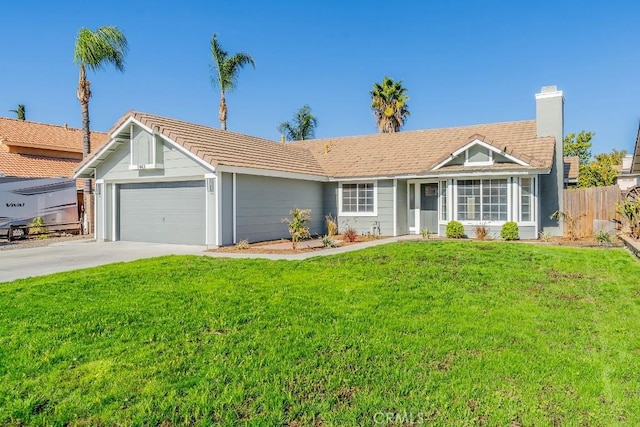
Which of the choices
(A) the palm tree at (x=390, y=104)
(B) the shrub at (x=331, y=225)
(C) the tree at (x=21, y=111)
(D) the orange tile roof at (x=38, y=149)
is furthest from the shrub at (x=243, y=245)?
(C) the tree at (x=21, y=111)

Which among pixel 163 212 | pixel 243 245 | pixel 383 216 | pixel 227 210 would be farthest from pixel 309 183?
pixel 163 212

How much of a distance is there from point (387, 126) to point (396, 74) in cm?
388

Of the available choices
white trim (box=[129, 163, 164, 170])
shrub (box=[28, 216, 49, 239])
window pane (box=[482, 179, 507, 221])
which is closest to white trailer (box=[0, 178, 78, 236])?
shrub (box=[28, 216, 49, 239])

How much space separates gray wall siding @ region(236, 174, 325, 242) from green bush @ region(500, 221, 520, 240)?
760 centimetres

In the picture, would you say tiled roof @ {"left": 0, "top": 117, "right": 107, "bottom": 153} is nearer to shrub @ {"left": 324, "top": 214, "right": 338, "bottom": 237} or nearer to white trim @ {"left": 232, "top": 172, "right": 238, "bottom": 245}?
white trim @ {"left": 232, "top": 172, "right": 238, "bottom": 245}

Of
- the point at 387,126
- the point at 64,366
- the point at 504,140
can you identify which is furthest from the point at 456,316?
the point at 387,126

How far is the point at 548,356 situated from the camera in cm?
441

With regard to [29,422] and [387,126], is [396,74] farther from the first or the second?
[29,422]

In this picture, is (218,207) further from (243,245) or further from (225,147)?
(225,147)

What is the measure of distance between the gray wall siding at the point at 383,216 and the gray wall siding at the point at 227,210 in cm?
628

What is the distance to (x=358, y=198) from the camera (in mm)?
18875

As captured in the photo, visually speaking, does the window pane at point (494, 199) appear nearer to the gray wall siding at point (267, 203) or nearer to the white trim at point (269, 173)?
the white trim at point (269, 173)

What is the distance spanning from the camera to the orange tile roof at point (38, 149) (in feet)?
75.8

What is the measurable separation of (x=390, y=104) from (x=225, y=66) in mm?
12066
